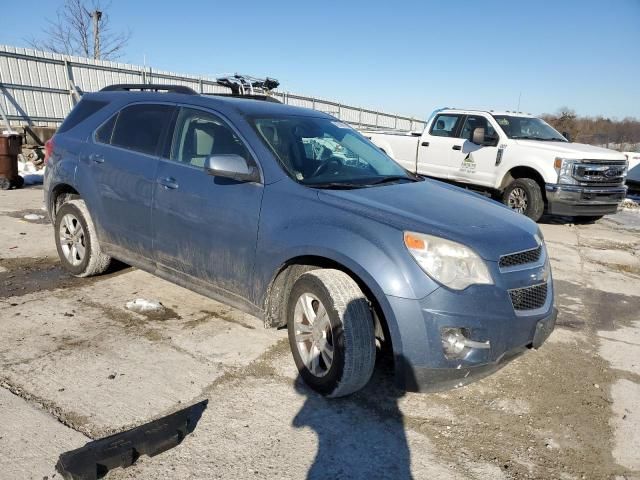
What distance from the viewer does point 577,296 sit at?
17.9ft

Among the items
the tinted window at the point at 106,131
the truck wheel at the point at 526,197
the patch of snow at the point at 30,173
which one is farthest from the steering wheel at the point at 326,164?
the patch of snow at the point at 30,173

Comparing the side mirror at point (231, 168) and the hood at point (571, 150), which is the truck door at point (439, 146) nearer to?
the hood at point (571, 150)

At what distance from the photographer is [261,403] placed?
116 inches

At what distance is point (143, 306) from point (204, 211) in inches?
47.9

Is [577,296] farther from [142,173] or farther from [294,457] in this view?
[142,173]

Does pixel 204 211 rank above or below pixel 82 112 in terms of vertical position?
below

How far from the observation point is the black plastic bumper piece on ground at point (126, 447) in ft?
7.26

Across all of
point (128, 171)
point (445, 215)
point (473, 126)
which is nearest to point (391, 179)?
point (445, 215)

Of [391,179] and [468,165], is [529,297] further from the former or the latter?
[468,165]

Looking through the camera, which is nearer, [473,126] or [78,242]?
[78,242]

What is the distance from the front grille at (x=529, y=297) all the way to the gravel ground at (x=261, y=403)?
68 cm

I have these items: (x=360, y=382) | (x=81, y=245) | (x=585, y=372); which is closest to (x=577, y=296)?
(x=585, y=372)

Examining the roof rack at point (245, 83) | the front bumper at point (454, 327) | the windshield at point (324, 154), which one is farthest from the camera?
the roof rack at point (245, 83)

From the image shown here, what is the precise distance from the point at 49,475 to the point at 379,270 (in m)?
1.85
